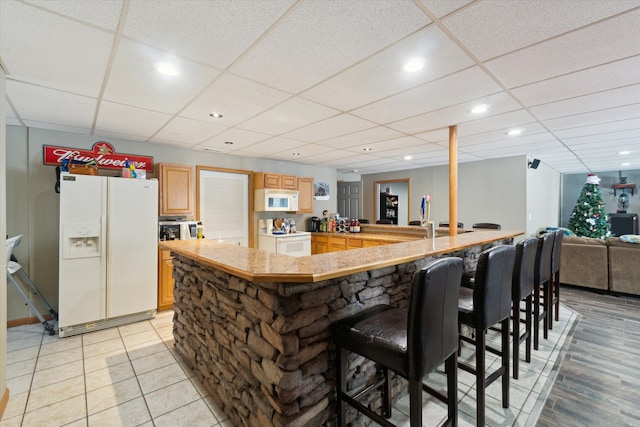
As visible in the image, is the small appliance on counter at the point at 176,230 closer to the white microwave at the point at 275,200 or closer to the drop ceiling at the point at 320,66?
the drop ceiling at the point at 320,66

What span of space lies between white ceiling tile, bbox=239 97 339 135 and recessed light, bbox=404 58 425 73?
95 cm

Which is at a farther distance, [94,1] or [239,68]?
[239,68]

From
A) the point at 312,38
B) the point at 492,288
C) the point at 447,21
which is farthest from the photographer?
the point at 492,288

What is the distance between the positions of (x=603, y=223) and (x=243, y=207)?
879 cm

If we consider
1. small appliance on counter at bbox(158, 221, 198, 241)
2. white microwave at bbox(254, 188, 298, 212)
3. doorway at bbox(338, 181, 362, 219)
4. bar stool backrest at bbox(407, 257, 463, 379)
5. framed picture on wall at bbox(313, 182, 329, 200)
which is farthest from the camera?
doorway at bbox(338, 181, 362, 219)

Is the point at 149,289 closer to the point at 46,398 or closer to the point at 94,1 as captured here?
the point at 46,398

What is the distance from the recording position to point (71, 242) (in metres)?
3.25

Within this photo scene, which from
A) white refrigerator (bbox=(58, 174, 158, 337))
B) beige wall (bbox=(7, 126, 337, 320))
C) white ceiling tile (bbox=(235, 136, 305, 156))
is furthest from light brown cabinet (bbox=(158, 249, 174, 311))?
white ceiling tile (bbox=(235, 136, 305, 156))

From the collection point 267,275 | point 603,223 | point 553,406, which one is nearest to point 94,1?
point 267,275

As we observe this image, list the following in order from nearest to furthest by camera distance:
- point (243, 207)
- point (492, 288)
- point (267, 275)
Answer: point (267, 275) → point (492, 288) → point (243, 207)

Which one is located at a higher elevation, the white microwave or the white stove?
the white microwave

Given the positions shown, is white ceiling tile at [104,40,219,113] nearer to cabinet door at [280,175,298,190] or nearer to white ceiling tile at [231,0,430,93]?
white ceiling tile at [231,0,430,93]

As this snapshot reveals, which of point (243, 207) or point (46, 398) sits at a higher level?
point (243, 207)

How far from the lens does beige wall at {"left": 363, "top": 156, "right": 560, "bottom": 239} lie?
563 cm
